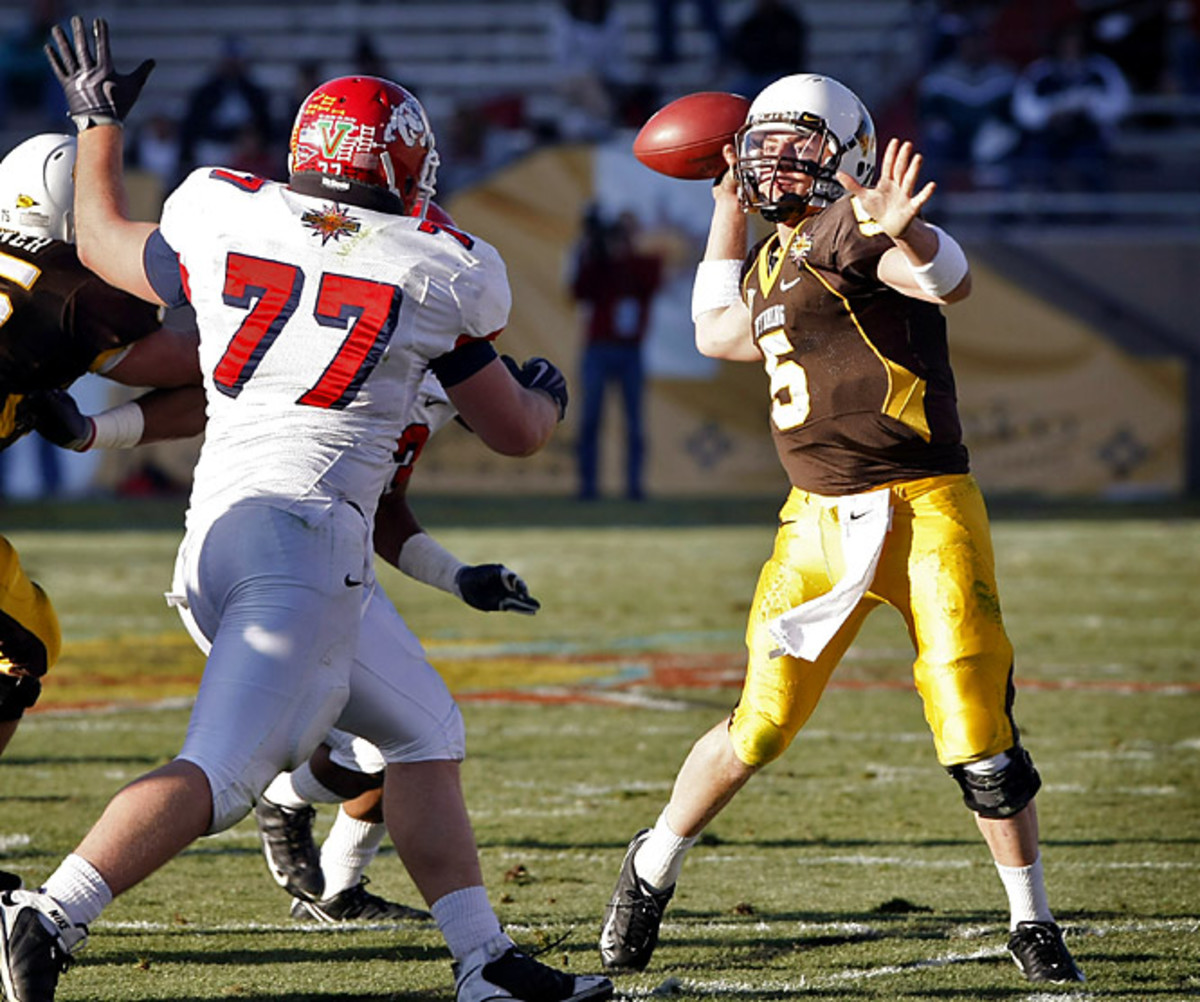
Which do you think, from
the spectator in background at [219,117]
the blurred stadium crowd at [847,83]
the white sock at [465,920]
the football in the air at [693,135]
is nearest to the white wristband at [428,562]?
the white sock at [465,920]

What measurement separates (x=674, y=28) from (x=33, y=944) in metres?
16.0

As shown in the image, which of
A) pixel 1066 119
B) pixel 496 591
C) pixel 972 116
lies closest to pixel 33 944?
pixel 496 591

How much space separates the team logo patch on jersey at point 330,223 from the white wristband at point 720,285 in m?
1.18

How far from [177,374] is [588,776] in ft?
6.78

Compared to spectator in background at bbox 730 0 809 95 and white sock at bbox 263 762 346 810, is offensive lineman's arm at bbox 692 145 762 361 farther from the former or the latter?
spectator in background at bbox 730 0 809 95

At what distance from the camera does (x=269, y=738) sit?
3.24 m

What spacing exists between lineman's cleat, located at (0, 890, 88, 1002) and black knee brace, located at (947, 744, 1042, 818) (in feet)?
5.61

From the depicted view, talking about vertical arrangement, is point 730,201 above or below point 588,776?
above

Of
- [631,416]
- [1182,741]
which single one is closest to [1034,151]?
[631,416]

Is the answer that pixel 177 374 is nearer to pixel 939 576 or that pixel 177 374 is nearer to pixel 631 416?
pixel 939 576

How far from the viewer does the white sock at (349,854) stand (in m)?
4.38

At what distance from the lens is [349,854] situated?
4375 mm

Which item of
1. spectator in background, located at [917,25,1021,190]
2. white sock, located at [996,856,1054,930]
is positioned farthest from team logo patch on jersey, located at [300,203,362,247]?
spectator in background, located at [917,25,1021,190]

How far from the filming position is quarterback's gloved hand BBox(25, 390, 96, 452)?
4.23 meters
